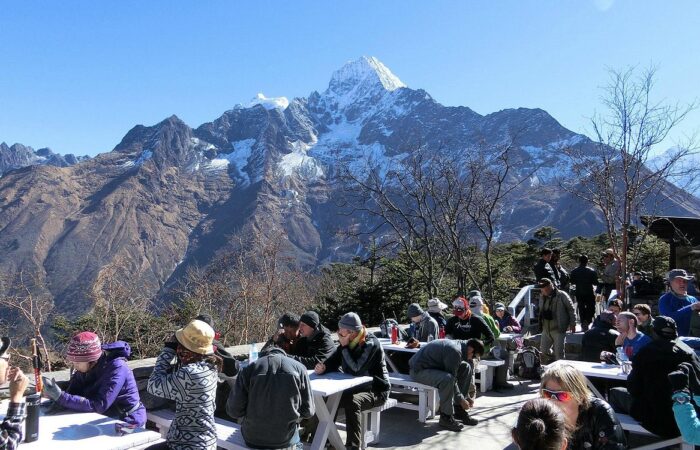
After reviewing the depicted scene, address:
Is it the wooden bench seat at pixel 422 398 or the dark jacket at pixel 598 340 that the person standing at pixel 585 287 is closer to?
the dark jacket at pixel 598 340

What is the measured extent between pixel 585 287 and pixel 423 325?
13.5ft

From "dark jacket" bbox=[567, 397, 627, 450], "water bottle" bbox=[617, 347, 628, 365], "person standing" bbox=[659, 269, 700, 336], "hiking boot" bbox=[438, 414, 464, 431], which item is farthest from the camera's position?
"person standing" bbox=[659, 269, 700, 336]

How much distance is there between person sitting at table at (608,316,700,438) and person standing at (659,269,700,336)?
2.18 metres

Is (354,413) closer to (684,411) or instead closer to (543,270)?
(684,411)

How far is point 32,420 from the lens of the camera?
305 cm

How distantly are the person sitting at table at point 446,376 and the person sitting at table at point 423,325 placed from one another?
118cm

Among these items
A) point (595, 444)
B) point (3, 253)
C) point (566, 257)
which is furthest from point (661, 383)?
point (3, 253)

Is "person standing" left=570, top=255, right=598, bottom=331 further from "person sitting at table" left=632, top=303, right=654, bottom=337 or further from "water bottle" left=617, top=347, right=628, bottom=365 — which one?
"water bottle" left=617, top=347, right=628, bottom=365

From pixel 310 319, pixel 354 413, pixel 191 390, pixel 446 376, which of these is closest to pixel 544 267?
pixel 446 376

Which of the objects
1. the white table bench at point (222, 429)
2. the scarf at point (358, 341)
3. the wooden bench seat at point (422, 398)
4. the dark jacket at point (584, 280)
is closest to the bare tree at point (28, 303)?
the white table bench at point (222, 429)

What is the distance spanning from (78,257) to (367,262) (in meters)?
137

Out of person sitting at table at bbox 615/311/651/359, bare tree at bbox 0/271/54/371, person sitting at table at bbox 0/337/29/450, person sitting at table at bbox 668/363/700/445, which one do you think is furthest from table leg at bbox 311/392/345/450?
bare tree at bbox 0/271/54/371

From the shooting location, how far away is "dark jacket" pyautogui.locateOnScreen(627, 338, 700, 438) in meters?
3.84

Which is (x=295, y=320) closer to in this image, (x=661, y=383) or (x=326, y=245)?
(x=661, y=383)
